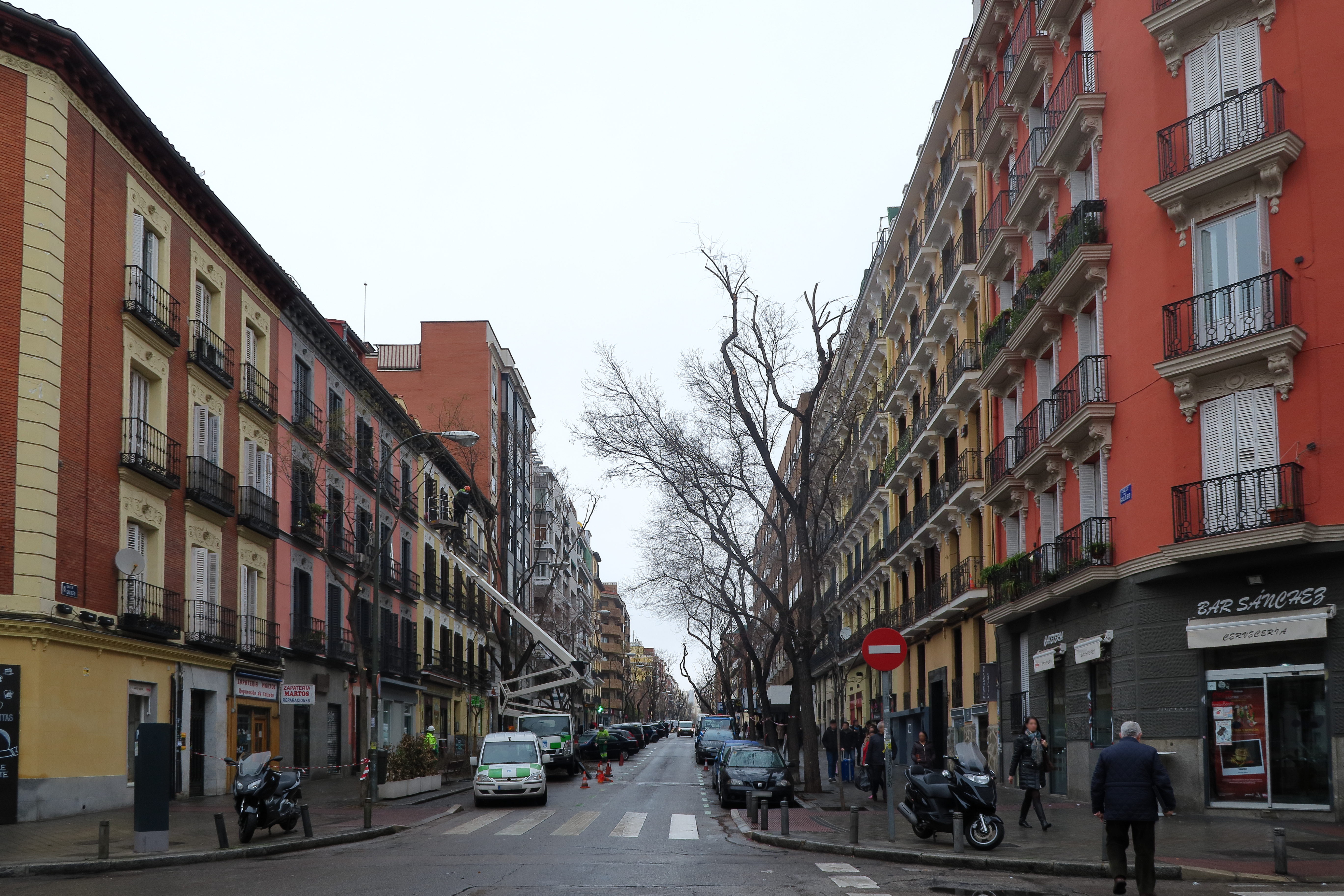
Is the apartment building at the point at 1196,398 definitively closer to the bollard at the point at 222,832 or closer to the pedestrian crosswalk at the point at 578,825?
the pedestrian crosswalk at the point at 578,825

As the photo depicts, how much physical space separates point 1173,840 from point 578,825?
967cm

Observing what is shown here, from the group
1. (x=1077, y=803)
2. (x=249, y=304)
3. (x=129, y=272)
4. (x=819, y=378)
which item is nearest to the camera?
(x=1077, y=803)

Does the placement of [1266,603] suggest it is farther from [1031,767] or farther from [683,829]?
[683,829]

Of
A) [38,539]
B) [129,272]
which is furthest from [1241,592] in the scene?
[129,272]

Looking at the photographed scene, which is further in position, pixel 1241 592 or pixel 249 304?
pixel 249 304

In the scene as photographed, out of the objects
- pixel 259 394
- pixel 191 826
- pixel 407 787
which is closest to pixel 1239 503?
pixel 191 826

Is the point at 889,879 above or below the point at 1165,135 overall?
below

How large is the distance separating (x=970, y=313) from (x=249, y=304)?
1987cm

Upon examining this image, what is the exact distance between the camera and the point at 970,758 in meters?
16.7

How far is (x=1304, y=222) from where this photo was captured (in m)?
20.2

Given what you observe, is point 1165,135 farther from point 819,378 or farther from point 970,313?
point 970,313

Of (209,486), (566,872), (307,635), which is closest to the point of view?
(566,872)

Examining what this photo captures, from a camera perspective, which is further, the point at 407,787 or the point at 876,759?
the point at 407,787

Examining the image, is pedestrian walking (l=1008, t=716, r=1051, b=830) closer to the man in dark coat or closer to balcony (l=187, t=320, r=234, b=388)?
the man in dark coat
